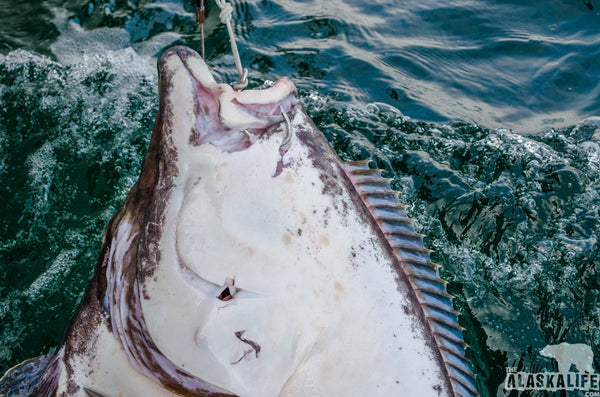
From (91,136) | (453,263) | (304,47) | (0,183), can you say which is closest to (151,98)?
(91,136)

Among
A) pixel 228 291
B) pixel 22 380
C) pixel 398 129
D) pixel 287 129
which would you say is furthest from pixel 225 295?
pixel 398 129

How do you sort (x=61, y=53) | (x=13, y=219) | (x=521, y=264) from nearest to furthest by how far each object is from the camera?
(x=521, y=264), (x=13, y=219), (x=61, y=53)

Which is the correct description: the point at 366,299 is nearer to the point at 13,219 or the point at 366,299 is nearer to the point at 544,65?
the point at 13,219

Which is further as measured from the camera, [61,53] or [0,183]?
[61,53]

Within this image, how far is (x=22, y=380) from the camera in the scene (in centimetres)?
199

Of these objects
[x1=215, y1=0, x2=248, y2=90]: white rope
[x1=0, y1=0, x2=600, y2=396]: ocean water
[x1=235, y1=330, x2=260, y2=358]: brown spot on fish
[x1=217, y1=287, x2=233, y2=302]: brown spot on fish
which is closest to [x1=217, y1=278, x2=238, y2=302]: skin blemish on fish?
[x1=217, y1=287, x2=233, y2=302]: brown spot on fish

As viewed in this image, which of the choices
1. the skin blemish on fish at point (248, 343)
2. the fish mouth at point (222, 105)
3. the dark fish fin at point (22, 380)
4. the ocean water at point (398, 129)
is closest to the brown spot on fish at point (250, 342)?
the skin blemish on fish at point (248, 343)

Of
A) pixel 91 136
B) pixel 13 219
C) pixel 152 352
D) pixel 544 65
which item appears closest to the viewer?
pixel 152 352

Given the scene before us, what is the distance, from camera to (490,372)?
111 inches

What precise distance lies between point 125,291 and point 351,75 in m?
3.36
